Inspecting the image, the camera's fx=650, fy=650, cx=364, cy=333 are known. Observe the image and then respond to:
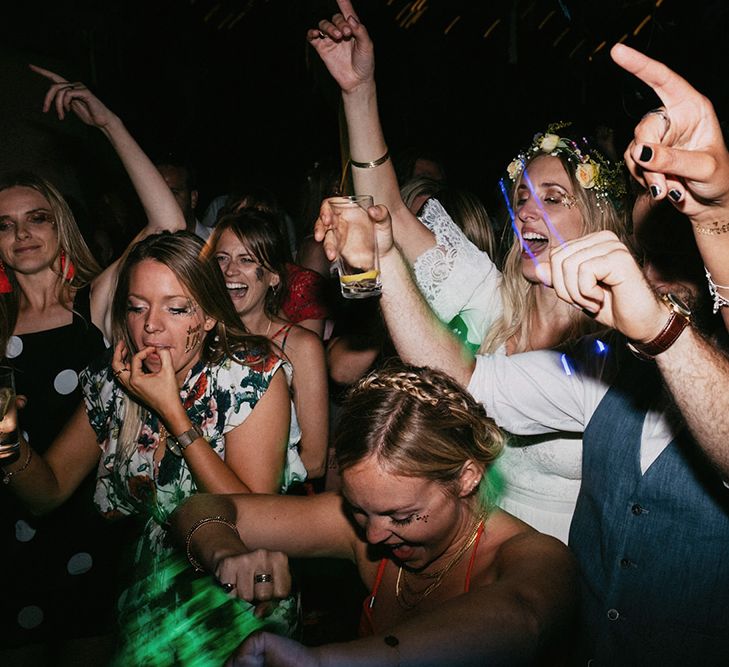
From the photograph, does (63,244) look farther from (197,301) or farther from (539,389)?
(539,389)

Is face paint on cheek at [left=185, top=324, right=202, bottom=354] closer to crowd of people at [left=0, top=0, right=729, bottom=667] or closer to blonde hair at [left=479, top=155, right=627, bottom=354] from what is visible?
crowd of people at [left=0, top=0, right=729, bottom=667]

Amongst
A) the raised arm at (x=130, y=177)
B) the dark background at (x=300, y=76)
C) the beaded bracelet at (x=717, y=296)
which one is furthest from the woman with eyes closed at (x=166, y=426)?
the dark background at (x=300, y=76)

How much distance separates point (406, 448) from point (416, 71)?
298 inches

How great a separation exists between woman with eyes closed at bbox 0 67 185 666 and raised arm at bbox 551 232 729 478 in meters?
1.86

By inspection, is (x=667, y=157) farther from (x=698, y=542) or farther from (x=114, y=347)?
(x=114, y=347)

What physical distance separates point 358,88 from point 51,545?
75.4 inches

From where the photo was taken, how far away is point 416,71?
8.12 m

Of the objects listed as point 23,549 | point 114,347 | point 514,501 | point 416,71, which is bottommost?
point 23,549

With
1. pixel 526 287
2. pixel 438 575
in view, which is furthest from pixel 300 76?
pixel 438 575

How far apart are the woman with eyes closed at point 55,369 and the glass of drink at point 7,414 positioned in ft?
0.53

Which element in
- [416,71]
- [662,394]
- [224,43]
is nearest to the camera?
[662,394]

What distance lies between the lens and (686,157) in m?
0.97

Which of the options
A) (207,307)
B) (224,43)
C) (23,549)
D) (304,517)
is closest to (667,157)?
(304,517)

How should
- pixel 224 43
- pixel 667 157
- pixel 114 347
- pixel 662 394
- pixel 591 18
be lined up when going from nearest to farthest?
pixel 667 157, pixel 662 394, pixel 114 347, pixel 591 18, pixel 224 43
